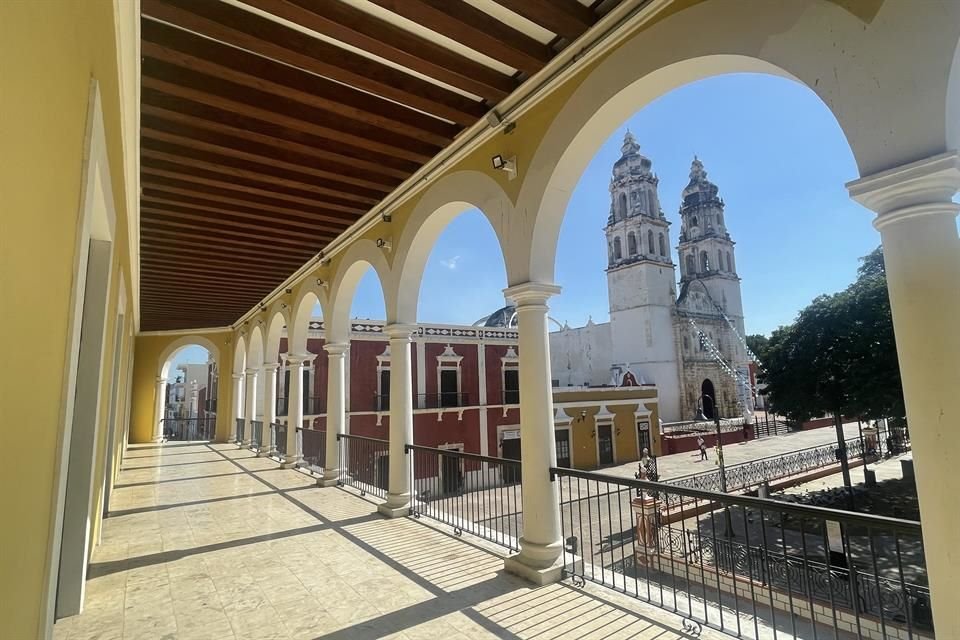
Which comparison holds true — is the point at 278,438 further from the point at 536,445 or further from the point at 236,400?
the point at 536,445

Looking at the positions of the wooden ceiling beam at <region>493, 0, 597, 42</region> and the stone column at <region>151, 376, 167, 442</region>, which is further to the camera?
the stone column at <region>151, 376, 167, 442</region>

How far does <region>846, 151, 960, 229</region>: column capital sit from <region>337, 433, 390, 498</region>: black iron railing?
5.35 meters

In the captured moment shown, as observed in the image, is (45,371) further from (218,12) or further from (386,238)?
(386,238)

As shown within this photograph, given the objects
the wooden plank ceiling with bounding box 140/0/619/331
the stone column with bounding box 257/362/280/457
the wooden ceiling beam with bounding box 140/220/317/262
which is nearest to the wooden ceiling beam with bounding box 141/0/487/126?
the wooden plank ceiling with bounding box 140/0/619/331

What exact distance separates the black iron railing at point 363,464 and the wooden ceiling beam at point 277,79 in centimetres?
385

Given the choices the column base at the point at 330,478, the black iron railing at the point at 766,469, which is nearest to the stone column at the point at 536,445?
the column base at the point at 330,478

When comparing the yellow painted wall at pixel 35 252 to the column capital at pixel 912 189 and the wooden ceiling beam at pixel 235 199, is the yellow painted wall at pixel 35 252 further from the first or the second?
the wooden ceiling beam at pixel 235 199

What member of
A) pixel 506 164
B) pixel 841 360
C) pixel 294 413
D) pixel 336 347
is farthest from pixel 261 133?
pixel 841 360

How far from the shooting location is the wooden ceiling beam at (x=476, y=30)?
2553 mm

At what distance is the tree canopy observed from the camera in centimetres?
1213

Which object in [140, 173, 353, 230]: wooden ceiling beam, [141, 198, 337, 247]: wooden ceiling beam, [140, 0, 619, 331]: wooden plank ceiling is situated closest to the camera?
[140, 0, 619, 331]: wooden plank ceiling

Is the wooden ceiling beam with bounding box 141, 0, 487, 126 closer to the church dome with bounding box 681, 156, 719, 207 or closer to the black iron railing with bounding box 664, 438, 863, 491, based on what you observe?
the black iron railing with bounding box 664, 438, 863, 491

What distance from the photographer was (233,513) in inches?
203

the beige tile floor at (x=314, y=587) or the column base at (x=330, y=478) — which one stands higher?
the column base at (x=330, y=478)
